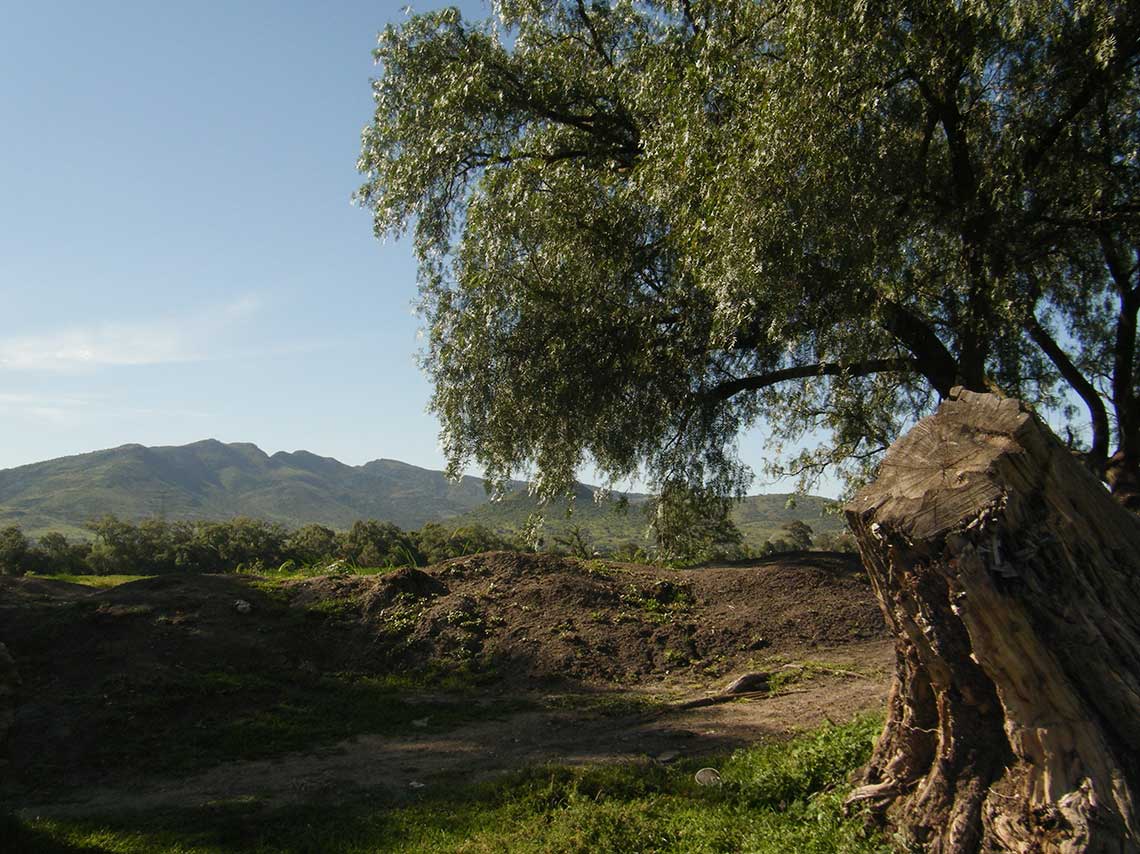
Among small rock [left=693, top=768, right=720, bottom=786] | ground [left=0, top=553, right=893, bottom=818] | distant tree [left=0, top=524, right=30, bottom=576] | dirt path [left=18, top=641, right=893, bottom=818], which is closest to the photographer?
small rock [left=693, top=768, right=720, bottom=786]

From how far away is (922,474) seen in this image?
12.7 ft

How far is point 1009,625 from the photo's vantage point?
3.47 m

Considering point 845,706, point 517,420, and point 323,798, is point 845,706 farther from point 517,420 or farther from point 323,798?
point 517,420

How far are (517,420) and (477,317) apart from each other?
1767 mm

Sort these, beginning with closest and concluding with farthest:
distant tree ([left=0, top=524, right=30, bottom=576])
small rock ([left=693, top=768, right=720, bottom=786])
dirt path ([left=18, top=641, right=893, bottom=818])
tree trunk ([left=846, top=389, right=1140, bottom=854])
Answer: tree trunk ([left=846, top=389, right=1140, bottom=854])
small rock ([left=693, top=768, right=720, bottom=786])
dirt path ([left=18, top=641, right=893, bottom=818])
distant tree ([left=0, top=524, right=30, bottom=576])

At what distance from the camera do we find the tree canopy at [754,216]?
29.9 ft

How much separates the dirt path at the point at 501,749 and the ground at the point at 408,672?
3cm

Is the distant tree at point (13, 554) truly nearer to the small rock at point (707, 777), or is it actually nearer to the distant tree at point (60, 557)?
the distant tree at point (60, 557)

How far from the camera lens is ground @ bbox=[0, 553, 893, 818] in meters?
6.86

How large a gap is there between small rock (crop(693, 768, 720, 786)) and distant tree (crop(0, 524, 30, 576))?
19.0 meters

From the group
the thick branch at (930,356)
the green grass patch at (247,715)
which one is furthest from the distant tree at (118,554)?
the thick branch at (930,356)

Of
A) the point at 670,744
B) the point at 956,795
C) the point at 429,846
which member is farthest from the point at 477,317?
the point at 956,795

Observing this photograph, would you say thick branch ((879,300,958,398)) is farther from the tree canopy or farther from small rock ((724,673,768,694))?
small rock ((724,673,768,694))

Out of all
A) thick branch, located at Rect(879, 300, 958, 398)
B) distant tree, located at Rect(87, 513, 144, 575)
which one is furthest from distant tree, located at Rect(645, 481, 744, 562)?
distant tree, located at Rect(87, 513, 144, 575)
